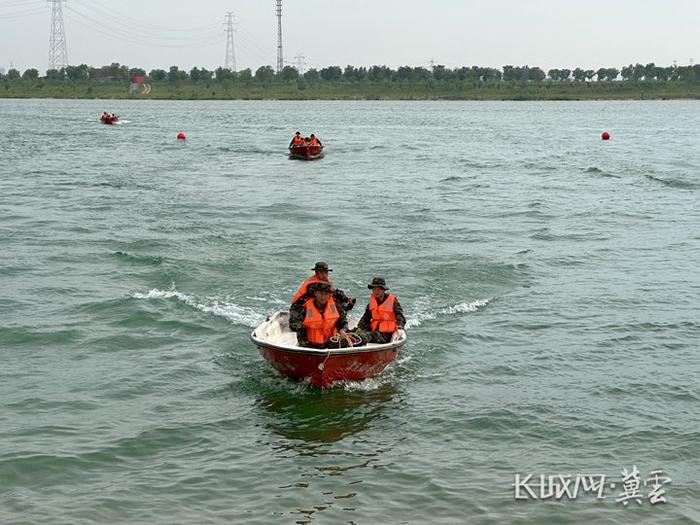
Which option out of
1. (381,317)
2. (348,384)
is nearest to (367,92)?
(381,317)

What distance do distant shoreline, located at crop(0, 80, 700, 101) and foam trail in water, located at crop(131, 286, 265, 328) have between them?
162m

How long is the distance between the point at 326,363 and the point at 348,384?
31.6 inches

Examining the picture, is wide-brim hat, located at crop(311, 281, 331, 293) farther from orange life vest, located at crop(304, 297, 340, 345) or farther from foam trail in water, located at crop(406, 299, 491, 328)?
foam trail in water, located at crop(406, 299, 491, 328)

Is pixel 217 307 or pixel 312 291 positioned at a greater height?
pixel 312 291

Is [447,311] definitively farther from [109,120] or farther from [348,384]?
[109,120]

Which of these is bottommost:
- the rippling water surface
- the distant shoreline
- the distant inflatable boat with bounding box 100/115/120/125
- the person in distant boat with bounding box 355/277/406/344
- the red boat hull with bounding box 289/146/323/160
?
the rippling water surface

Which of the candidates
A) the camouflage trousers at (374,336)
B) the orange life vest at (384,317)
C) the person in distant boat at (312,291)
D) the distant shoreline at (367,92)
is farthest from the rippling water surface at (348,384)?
the distant shoreline at (367,92)

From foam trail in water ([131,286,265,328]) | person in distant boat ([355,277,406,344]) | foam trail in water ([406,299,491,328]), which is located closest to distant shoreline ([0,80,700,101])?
foam trail in water ([131,286,265,328])

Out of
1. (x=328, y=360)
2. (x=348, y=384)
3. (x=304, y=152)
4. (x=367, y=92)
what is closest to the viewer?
(x=328, y=360)

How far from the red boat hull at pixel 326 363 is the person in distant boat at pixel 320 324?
386mm

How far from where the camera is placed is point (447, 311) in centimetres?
2075

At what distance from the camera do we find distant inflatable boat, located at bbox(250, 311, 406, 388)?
14570mm

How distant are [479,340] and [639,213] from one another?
1856 centimetres

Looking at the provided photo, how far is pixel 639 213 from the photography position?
34812mm
